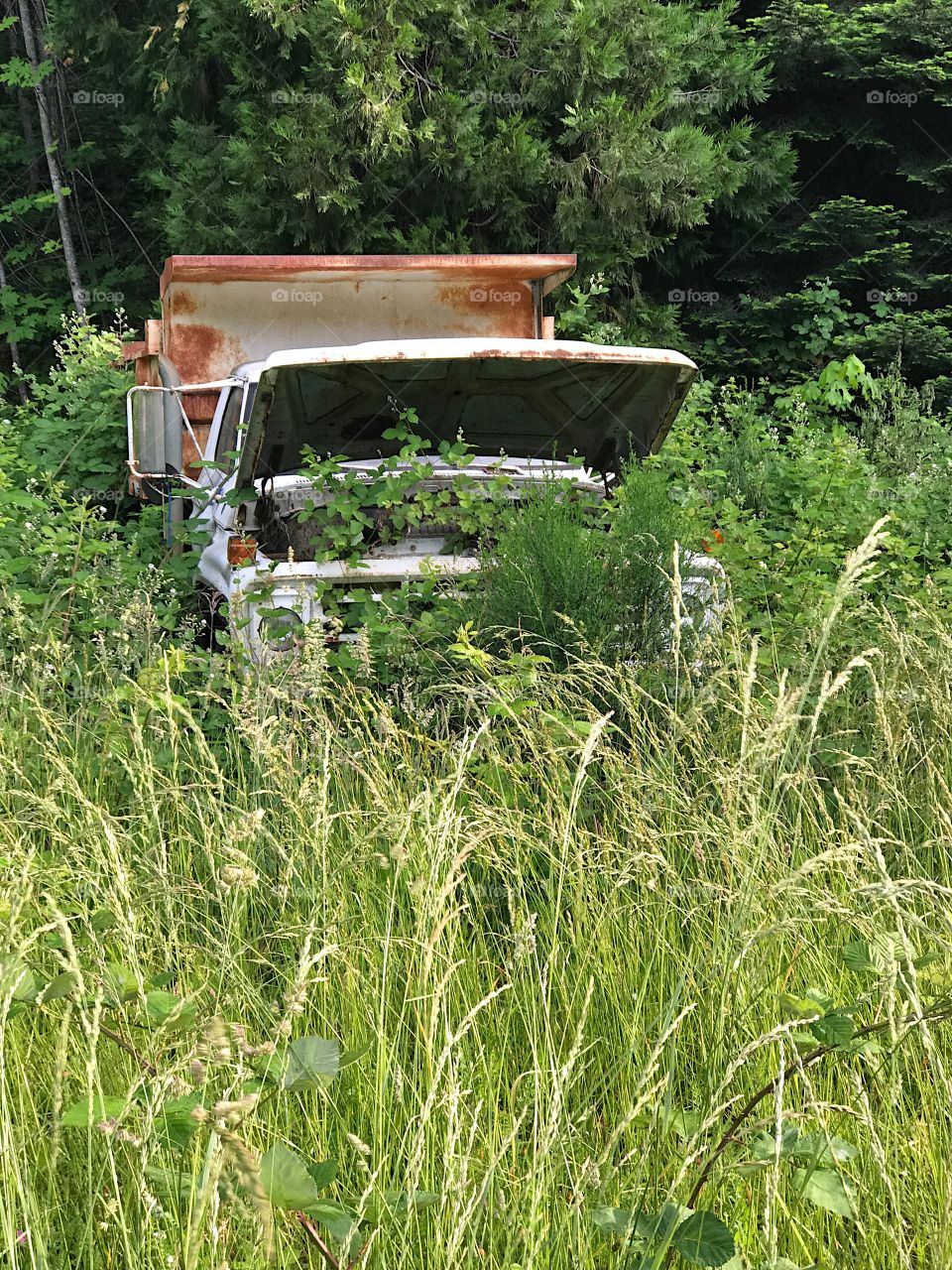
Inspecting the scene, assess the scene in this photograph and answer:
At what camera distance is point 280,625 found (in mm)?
4562

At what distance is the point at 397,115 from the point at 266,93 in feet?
5.28

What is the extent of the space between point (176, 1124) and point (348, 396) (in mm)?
4442

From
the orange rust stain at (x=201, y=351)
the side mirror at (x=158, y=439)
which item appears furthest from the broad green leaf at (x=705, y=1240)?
the orange rust stain at (x=201, y=351)

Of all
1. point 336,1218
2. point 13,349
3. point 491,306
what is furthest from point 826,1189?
point 13,349

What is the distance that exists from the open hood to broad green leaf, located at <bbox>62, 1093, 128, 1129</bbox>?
149 inches

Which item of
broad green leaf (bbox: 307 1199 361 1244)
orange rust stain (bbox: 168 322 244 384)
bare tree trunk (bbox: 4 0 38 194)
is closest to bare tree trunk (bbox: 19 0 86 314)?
bare tree trunk (bbox: 4 0 38 194)

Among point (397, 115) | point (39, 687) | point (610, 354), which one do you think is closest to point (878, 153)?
point (397, 115)

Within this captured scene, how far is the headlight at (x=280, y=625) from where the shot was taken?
4441 millimetres

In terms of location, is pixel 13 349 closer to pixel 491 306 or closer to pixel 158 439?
pixel 491 306

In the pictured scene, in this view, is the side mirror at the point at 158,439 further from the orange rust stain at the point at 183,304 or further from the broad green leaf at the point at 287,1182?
the broad green leaf at the point at 287,1182

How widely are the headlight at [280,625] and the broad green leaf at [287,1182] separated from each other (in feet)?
9.77

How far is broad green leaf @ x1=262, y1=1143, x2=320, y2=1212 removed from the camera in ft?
4.39

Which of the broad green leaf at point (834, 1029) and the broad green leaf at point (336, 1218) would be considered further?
the broad green leaf at point (834, 1029)

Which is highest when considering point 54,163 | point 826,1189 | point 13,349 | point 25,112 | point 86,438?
point 826,1189
